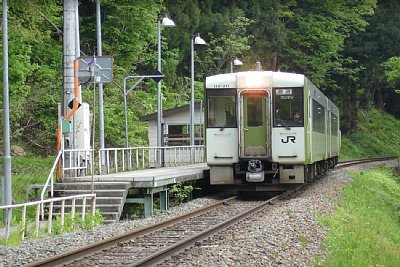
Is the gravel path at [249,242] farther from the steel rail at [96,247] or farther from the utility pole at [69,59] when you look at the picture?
the utility pole at [69,59]

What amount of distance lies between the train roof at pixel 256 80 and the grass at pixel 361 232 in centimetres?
Result: 312

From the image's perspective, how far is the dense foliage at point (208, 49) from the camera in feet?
111

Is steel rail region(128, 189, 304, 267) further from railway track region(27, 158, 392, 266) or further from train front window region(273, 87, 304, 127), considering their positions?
train front window region(273, 87, 304, 127)

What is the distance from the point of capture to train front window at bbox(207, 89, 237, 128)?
1914 centimetres

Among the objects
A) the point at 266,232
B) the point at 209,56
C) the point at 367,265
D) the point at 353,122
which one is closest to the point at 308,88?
the point at 266,232

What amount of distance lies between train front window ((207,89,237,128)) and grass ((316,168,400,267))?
3431mm

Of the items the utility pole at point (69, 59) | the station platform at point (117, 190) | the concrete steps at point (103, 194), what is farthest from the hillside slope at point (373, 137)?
the concrete steps at point (103, 194)

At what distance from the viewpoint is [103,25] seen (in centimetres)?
3909

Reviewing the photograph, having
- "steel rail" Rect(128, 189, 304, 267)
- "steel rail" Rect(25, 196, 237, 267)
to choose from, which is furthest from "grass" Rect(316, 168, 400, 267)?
"steel rail" Rect(25, 196, 237, 267)

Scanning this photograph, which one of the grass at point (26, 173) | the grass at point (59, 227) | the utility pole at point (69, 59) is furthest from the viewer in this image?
the grass at point (26, 173)

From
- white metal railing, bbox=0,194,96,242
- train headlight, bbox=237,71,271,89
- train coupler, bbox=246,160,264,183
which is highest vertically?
train headlight, bbox=237,71,271,89

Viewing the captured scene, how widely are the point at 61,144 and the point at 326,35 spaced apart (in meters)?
35.8

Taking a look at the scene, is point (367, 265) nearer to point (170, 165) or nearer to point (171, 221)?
point (171, 221)

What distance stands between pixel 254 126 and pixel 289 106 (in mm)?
990
